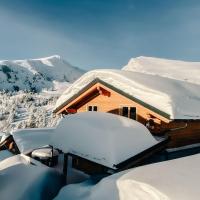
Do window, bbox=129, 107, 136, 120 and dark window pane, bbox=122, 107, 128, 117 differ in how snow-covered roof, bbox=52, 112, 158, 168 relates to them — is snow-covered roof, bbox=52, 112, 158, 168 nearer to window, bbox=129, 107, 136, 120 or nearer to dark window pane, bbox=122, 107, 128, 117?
→ window, bbox=129, 107, 136, 120

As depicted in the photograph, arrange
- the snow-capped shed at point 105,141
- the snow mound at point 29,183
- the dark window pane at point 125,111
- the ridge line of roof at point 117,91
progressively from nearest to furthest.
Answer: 1. the snow mound at point 29,183
2. the snow-capped shed at point 105,141
3. the ridge line of roof at point 117,91
4. the dark window pane at point 125,111

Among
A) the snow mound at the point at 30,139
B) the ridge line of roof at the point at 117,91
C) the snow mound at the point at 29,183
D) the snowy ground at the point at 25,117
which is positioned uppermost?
the ridge line of roof at the point at 117,91

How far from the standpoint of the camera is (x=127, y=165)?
10078 mm

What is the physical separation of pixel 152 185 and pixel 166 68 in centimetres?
4075

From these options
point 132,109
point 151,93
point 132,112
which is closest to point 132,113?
point 132,112

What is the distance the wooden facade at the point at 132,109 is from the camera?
505 inches

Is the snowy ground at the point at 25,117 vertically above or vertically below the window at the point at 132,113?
below

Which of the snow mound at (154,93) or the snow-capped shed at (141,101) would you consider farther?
the snow-capped shed at (141,101)

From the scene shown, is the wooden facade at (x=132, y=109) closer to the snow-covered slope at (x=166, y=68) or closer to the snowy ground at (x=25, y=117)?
the snow-covered slope at (x=166, y=68)

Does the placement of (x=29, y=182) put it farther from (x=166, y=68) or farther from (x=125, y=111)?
(x=166, y=68)

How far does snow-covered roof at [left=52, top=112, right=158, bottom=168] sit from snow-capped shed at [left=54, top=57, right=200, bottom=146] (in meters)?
1.31

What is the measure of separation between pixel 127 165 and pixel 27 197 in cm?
368

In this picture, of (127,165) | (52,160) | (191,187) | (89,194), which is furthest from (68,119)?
(191,187)

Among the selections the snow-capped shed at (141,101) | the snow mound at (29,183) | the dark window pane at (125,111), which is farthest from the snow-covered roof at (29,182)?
the snow-capped shed at (141,101)
